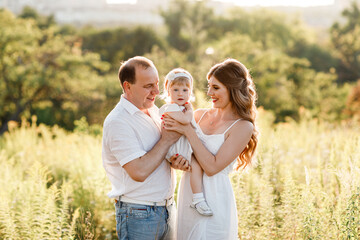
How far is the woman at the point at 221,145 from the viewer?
131 inches

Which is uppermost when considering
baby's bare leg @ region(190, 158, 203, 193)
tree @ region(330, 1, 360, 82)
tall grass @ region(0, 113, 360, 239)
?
tree @ region(330, 1, 360, 82)

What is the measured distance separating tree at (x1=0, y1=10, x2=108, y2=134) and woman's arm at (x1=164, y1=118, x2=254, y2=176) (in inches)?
685

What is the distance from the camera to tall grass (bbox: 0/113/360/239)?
11.8 feet

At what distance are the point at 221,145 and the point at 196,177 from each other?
1.16 ft

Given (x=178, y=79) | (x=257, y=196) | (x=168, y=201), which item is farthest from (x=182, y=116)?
(x=257, y=196)

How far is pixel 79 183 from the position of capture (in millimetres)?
6016

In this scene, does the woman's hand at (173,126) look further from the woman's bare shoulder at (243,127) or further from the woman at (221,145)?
the woman's bare shoulder at (243,127)

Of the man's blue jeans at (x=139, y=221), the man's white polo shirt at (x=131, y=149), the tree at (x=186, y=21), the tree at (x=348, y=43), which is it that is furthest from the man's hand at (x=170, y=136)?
the tree at (x=348, y=43)

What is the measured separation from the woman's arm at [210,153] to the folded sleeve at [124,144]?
31 cm

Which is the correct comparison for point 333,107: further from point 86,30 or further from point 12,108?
point 86,30

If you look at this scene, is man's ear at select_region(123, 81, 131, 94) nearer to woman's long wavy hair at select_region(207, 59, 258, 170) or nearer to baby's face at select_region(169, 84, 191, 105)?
baby's face at select_region(169, 84, 191, 105)

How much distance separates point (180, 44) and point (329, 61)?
50.3ft

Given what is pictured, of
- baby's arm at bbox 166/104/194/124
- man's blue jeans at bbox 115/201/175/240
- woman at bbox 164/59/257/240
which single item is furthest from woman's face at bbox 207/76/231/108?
man's blue jeans at bbox 115/201/175/240

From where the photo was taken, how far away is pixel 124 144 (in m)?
3.15
